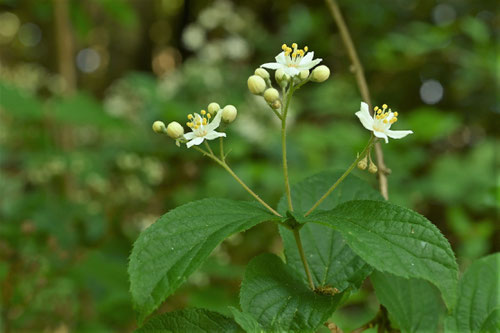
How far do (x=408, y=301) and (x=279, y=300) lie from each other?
0.84 ft

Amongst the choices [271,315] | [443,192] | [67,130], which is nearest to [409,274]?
[271,315]

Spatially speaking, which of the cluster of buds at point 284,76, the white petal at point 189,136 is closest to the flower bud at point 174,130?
the white petal at point 189,136

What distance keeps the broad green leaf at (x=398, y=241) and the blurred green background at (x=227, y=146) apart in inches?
32.9

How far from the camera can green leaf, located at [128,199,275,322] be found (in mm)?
565

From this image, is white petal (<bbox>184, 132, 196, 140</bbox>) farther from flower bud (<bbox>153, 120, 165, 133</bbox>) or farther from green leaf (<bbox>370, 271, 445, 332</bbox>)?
green leaf (<bbox>370, 271, 445, 332</bbox>)

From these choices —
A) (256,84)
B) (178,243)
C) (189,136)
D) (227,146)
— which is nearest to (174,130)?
(189,136)

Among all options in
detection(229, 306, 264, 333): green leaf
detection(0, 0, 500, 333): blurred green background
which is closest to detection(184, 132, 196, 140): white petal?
detection(229, 306, 264, 333): green leaf

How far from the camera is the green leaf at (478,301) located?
74cm

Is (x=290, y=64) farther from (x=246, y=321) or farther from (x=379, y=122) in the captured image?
(x=246, y=321)

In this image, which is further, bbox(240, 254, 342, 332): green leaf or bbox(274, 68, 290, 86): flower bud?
bbox(274, 68, 290, 86): flower bud

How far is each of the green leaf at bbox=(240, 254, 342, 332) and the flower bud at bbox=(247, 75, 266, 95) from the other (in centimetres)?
28

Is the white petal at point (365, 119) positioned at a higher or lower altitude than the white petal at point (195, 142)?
higher

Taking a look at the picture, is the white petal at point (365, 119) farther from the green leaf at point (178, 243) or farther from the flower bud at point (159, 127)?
the flower bud at point (159, 127)

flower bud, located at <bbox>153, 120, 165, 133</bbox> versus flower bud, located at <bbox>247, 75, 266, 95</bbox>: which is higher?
flower bud, located at <bbox>247, 75, 266, 95</bbox>
